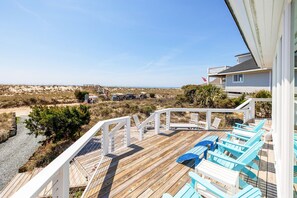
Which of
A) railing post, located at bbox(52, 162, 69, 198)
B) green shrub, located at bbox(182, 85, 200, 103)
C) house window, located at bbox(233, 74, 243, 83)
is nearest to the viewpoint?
railing post, located at bbox(52, 162, 69, 198)

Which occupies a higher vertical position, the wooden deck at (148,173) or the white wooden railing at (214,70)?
the white wooden railing at (214,70)

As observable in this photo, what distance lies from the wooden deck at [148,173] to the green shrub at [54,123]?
574 centimetres

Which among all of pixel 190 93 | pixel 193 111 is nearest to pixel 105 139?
pixel 193 111

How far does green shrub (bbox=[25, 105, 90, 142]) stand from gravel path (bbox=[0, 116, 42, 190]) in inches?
40.5

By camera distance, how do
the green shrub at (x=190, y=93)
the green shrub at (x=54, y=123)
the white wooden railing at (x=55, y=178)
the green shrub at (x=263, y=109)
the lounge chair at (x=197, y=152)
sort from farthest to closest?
the green shrub at (x=190, y=93), the green shrub at (x=263, y=109), the green shrub at (x=54, y=123), the lounge chair at (x=197, y=152), the white wooden railing at (x=55, y=178)

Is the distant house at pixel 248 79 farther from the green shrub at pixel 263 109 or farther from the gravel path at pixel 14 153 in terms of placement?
the gravel path at pixel 14 153

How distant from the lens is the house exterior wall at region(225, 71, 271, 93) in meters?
15.5

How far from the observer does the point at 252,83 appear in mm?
16875

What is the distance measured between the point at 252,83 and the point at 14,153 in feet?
65.9

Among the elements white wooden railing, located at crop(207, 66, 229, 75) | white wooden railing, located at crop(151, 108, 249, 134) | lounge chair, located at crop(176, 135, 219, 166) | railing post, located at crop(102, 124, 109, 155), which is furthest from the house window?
railing post, located at crop(102, 124, 109, 155)

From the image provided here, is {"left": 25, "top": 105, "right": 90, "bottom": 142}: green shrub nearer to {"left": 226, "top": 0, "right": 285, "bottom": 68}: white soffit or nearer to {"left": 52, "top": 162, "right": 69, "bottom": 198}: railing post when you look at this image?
{"left": 52, "top": 162, "right": 69, "bottom": 198}: railing post

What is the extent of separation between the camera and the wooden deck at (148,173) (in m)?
2.91

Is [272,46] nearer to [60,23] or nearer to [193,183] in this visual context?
[193,183]

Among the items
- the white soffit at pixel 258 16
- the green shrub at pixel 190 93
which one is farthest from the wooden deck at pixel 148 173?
the green shrub at pixel 190 93
